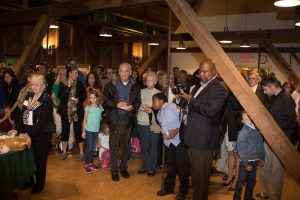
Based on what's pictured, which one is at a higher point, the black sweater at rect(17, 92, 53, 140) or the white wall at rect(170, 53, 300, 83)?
the white wall at rect(170, 53, 300, 83)

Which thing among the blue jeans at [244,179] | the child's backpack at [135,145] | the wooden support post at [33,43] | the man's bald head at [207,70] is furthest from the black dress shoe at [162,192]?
the wooden support post at [33,43]

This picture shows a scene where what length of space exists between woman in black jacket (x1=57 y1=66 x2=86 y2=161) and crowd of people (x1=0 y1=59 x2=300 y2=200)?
18 millimetres

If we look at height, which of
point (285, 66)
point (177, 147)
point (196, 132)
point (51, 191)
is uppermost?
point (285, 66)

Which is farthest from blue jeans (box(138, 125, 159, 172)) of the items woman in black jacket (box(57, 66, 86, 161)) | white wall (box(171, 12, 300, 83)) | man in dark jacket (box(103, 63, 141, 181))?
white wall (box(171, 12, 300, 83))

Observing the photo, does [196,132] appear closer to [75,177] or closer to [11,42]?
[75,177]

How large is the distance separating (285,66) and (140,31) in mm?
6014

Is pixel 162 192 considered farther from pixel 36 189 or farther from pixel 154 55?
pixel 154 55

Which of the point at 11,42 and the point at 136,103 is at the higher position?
the point at 11,42

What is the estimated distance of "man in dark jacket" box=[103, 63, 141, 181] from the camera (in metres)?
4.83

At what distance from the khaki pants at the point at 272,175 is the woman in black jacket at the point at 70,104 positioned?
3.26 metres

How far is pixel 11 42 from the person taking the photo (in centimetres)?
1025

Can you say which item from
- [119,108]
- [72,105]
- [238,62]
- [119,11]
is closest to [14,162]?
[119,108]

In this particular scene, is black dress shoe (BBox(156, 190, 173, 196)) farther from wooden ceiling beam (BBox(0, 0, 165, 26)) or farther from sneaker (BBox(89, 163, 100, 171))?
wooden ceiling beam (BBox(0, 0, 165, 26))

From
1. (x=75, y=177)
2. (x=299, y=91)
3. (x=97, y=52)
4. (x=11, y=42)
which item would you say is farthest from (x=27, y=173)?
(x=97, y=52)
